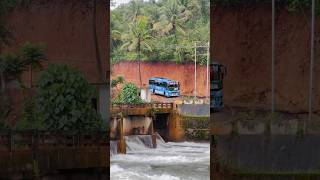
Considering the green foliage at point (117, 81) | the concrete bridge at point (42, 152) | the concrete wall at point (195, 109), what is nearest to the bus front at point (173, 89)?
the concrete wall at point (195, 109)

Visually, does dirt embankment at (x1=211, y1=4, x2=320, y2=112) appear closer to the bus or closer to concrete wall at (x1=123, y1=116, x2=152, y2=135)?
the bus

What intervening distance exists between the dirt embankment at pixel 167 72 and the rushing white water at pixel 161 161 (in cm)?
106

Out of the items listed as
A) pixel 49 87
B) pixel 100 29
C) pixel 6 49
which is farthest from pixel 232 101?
pixel 6 49

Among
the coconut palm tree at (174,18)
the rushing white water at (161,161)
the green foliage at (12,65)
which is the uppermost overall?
the coconut palm tree at (174,18)

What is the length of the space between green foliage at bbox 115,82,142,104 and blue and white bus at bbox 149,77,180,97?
39cm

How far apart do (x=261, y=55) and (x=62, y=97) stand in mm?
2466

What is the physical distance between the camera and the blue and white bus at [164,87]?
8008mm

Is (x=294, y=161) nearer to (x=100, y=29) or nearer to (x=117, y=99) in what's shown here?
(x=100, y=29)

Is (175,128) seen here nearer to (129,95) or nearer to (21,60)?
(129,95)

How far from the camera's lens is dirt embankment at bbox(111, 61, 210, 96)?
8.05m

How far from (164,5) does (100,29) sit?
3386 millimetres

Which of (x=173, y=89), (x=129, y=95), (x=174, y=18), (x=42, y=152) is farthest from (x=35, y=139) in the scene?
(x=174, y=18)

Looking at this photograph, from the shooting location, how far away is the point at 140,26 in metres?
8.65

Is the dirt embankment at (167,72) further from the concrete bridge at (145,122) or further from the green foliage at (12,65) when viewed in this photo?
the green foliage at (12,65)
